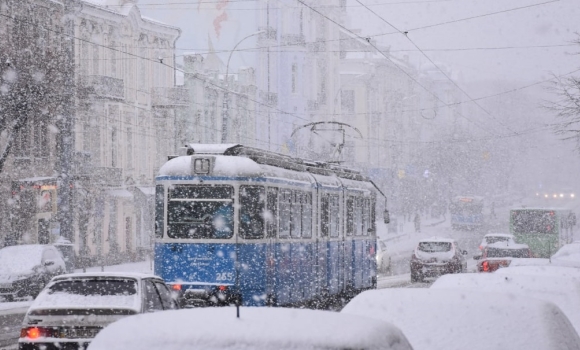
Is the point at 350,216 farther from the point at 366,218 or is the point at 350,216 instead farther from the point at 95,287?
the point at 95,287

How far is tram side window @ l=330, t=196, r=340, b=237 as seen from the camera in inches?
898

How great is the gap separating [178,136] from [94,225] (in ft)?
33.3

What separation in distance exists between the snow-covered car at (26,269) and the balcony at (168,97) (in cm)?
2375

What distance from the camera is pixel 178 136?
2158 inches

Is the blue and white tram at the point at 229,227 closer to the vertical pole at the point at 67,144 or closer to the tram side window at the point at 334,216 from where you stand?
the tram side window at the point at 334,216

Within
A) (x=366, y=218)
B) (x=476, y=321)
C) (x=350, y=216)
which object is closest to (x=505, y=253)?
(x=366, y=218)

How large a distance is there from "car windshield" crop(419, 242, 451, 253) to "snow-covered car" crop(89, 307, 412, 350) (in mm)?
29293

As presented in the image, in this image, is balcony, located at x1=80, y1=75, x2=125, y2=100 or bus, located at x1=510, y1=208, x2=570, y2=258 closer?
balcony, located at x1=80, y1=75, x2=125, y2=100

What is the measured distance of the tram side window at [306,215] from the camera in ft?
68.2

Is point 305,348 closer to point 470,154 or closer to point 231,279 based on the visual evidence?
point 231,279

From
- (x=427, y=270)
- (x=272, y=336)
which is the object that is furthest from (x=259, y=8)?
(x=272, y=336)

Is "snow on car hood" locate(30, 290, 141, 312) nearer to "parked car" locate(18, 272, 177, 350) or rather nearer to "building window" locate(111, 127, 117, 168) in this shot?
"parked car" locate(18, 272, 177, 350)

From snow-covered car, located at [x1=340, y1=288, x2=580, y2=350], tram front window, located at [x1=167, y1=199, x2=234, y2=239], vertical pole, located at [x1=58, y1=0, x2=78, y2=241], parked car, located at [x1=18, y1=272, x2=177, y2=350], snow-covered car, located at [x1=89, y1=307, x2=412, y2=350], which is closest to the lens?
snow-covered car, located at [x1=89, y1=307, x2=412, y2=350]

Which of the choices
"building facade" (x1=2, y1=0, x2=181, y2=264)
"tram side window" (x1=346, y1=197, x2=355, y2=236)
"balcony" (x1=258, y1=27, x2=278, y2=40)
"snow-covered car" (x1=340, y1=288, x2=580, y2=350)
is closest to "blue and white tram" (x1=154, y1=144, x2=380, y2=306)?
"tram side window" (x1=346, y1=197, x2=355, y2=236)
